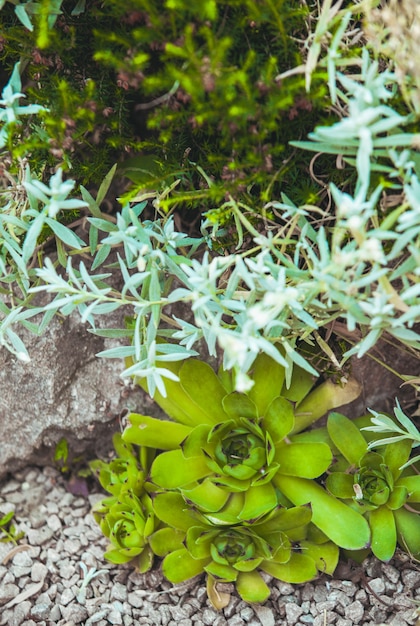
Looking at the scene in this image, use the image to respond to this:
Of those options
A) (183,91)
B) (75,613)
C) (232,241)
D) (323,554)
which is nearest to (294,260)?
(232,241)

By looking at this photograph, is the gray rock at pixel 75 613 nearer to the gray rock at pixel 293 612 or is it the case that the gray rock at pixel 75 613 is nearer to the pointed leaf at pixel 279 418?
the gray rock at pixel 293 612

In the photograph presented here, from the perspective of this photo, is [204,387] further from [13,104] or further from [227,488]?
[13,104]

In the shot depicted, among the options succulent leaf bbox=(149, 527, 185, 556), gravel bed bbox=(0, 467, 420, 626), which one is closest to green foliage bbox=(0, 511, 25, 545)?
gravel bed bbox=(0, 467, 420, 626)

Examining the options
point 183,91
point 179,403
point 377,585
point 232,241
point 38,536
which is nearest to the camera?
point 183,91

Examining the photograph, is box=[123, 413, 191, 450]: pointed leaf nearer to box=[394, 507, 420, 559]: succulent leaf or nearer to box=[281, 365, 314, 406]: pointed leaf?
box=[281, 365, 314, 406]: pointed leaf

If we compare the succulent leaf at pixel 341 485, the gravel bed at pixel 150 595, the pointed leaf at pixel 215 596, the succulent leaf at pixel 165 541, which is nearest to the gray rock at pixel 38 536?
the gravel bed at pixel 150 595

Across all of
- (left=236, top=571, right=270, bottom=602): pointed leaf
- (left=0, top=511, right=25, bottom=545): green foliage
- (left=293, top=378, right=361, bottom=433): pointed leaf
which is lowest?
(left=0, top=511, right=25, bottom=545): green foliage

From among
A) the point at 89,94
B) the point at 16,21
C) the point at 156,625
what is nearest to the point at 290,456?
the point at 156,625
